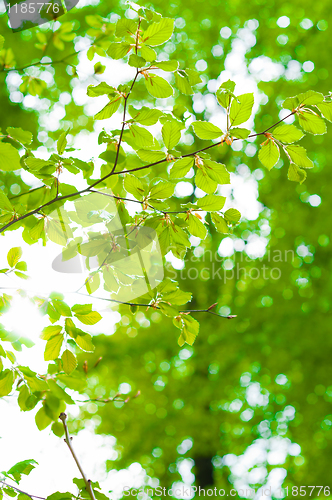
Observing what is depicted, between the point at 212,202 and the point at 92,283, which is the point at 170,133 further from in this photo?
the point at 92,283

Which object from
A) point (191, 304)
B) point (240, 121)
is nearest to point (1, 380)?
point (240, 121)

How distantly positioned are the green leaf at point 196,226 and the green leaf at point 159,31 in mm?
502

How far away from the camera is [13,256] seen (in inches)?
45.3

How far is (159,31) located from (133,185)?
42 centimetres

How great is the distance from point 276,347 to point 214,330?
93 cm

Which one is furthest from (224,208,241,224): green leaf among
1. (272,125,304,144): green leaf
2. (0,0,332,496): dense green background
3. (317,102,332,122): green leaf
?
(0,0,332,496): dense green background

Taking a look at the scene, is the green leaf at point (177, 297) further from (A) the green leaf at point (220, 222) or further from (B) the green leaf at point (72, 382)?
A: (B) the green leaf at point (72, 382)

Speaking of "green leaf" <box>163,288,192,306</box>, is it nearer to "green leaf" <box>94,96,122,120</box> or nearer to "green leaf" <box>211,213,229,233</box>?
"green leaf" <box>211,213,229,233</box>

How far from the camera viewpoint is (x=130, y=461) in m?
4.76

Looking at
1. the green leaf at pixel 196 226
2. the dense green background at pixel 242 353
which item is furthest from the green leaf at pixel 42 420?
the dense green background at pixel 242 353

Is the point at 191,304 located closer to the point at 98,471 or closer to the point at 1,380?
the point at 98,471

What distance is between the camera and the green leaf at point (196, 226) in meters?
1.05

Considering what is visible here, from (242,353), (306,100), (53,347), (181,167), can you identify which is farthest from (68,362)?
(242,353)

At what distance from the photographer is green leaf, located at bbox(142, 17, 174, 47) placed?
841 millimetres
